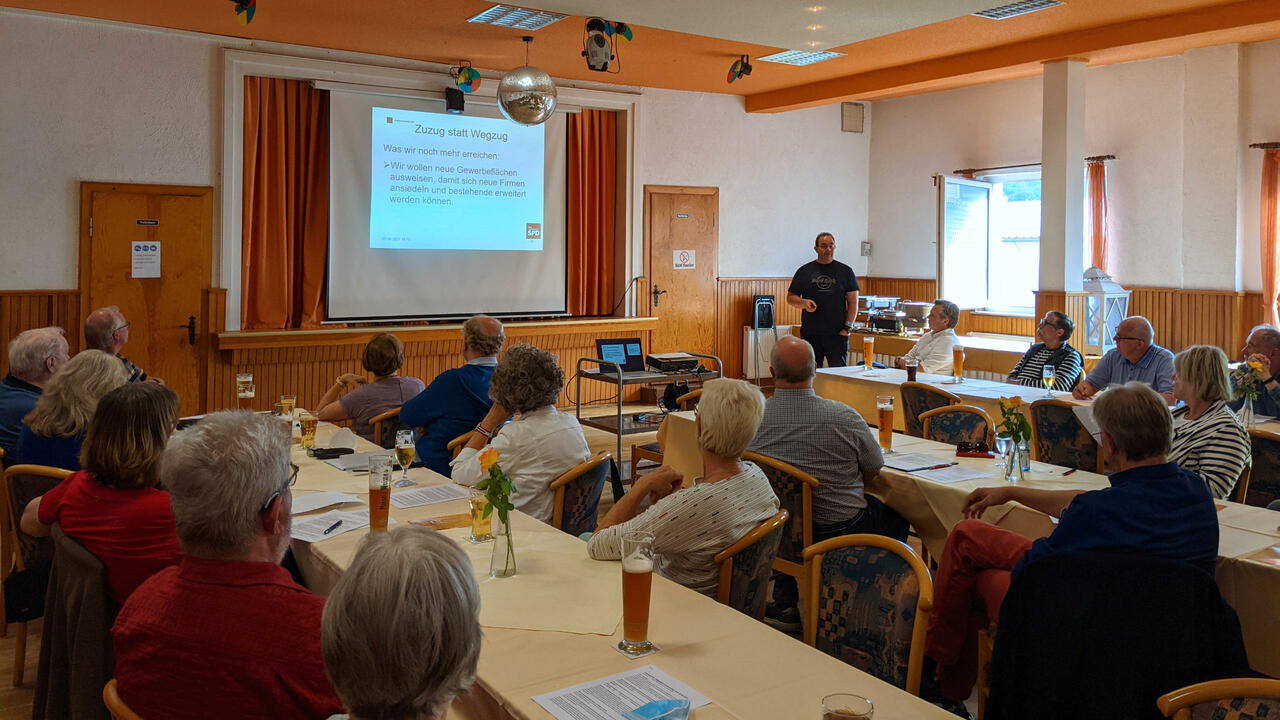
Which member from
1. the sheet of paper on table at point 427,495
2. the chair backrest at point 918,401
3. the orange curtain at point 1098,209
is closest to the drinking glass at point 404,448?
the sheet of paper on table at point 427,495

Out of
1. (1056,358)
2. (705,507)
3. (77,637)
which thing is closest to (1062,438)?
(1056,358)

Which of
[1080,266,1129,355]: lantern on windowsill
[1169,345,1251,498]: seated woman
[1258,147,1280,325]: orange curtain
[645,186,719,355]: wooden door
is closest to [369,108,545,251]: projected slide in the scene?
[645,186,719,355]: wooden door

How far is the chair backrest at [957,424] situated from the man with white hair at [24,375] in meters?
3.97

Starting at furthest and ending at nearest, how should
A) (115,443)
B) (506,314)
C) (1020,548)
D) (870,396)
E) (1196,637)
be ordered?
(506,314)
(870,396)
(1020,548)
(115,443)
(1196,637)

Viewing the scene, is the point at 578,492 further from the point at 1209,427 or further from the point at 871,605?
the point at 1209,427

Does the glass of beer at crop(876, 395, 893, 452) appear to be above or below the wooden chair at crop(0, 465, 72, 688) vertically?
above

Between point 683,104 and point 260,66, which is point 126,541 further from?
point 683,104

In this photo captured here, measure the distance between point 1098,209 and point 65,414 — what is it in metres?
8.98

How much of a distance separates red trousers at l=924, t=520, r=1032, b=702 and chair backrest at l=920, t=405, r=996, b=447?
1.91m

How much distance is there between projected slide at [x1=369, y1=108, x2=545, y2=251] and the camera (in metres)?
8.48

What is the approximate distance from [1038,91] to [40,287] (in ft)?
30.5

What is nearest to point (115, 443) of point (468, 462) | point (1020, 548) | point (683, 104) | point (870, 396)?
point (468, 462)

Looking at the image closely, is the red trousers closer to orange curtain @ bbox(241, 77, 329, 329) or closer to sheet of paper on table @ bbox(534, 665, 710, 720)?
sheet of paper on table @ bbox(534, 665, 710, 720)

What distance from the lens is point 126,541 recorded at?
7.61 feet
